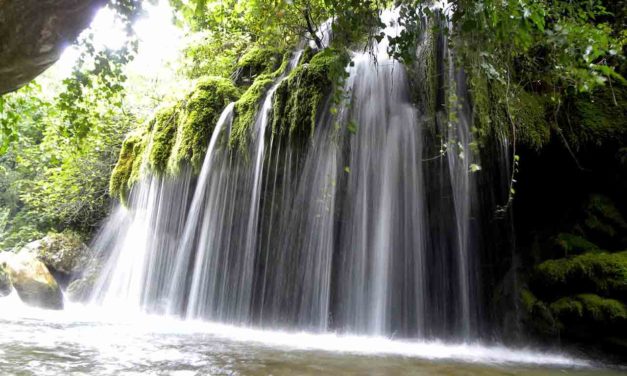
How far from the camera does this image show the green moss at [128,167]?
8.62 meters

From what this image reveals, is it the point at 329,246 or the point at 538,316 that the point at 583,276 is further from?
the point at 329,246

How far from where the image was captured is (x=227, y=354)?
147 inches

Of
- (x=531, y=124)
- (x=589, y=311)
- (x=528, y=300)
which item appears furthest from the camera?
(x=531, y=124)

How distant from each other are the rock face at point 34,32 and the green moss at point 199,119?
182 inches

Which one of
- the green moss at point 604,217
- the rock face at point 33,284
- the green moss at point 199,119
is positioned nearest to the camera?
the green moss at point 604,217

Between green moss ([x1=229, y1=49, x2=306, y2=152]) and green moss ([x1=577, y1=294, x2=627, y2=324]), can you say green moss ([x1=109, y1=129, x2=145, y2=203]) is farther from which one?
green moss ([x1=577, y1=294, x2=627, y2=324])

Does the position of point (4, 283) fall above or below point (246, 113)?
below

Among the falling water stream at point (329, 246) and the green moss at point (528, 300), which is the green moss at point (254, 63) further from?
the green moss at point (528, 300)

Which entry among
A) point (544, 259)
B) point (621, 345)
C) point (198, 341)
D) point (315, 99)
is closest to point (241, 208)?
point (315, 99)

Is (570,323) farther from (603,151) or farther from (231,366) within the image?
(231,366)

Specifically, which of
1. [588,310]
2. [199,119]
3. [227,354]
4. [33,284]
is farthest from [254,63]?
[588,310]

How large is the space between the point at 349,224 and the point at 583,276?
9.52ft

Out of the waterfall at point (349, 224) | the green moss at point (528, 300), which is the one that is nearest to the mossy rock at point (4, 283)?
the waterfall at point (349, 224)

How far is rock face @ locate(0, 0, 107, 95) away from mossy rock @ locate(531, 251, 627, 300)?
5.00m
